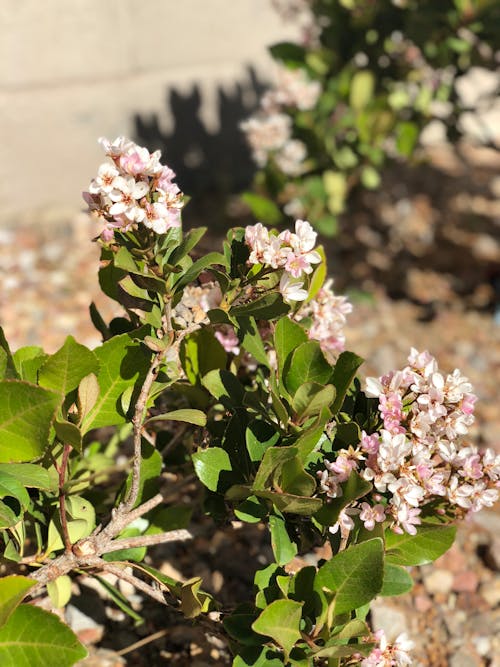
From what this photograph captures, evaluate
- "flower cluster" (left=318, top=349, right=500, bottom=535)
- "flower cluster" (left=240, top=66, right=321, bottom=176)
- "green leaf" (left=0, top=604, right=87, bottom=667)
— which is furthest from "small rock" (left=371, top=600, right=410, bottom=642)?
"flower cluster" (left=240, top=66, right=321, bottom=176)

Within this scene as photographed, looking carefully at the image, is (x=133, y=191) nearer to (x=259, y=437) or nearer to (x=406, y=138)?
(x=259, y=437)

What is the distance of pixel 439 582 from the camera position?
1.72 metres

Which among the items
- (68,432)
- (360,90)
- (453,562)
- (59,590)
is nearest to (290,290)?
(68,432)

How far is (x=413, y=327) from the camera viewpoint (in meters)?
2.76

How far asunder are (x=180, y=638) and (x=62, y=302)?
1438 millimetres

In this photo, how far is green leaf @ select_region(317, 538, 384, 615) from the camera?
3.36 ft

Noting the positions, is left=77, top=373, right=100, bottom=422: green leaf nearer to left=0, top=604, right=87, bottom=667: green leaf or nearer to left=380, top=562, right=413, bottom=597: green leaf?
left=0, top=604, right=87, bottom=667: green leaf

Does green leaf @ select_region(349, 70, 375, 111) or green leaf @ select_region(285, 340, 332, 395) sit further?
green leaf @ select_region(349, 70, 375, 111)

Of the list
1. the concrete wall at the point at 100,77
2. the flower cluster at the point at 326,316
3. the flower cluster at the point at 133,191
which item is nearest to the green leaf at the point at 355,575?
the flower cluster at the point at 326,316

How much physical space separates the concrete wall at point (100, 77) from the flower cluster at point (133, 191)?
1773mm

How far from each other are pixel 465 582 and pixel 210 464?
0.89 meters

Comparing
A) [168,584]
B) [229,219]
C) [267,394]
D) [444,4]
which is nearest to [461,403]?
[267,394]

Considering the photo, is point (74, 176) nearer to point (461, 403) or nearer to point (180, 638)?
point (180, 638)

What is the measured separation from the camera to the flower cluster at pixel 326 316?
129 cm
